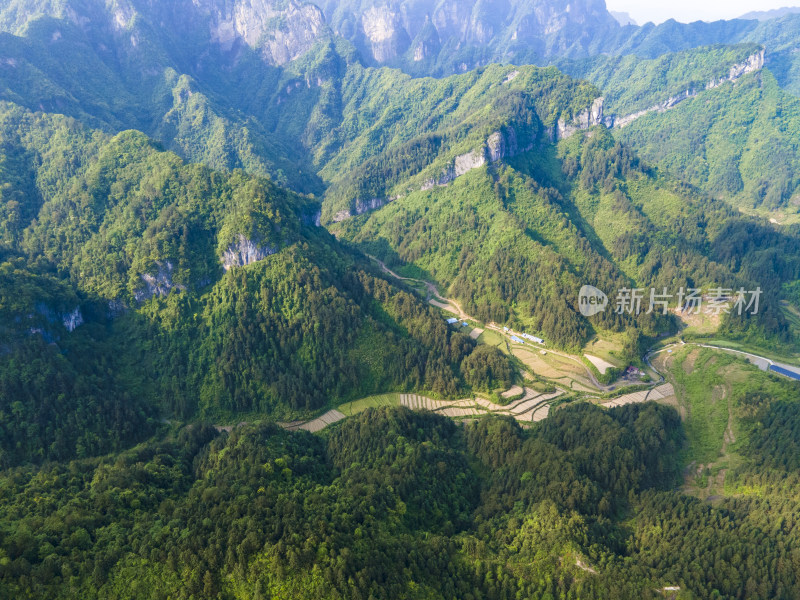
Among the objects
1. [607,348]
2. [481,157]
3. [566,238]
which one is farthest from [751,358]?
[481,157]

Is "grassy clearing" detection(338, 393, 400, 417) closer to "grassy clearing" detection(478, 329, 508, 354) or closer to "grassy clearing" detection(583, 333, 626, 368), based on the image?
"grassy clearing" detection(478, 329, 508, 354)

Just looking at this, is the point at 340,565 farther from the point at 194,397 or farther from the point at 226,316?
the point at 226,316

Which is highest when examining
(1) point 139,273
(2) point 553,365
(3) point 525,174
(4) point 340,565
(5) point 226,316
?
(3) point 525,174

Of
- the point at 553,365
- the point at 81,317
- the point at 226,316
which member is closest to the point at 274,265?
the point at 226,316

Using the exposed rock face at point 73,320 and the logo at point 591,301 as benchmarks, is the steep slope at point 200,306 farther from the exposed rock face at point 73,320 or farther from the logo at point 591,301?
the logo at point 591,301

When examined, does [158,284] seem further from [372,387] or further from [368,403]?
[368,403]

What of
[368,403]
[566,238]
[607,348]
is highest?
[566,238]
